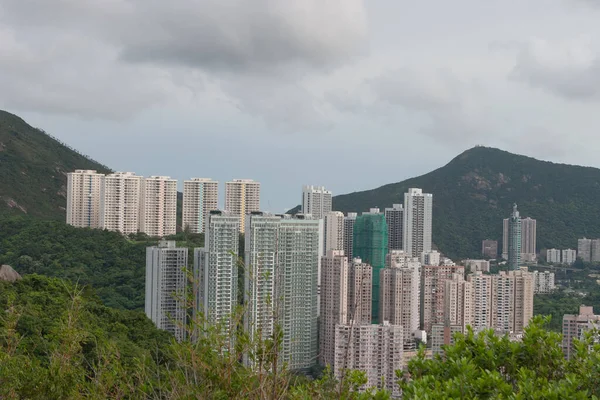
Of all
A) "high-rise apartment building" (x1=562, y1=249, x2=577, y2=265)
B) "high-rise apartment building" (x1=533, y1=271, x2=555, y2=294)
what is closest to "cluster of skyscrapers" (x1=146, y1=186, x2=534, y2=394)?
"high-rise apartment building" (x1=533, y1=271, x2=555, y2=294)

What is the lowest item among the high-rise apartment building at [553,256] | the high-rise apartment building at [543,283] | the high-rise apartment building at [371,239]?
the high-rise apartment building at [543,283]

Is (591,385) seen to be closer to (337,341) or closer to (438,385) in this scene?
(438,385)

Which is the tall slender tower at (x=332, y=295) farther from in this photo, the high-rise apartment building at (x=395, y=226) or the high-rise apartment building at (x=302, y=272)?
the high-rise apartment building at (x=395, y=226)

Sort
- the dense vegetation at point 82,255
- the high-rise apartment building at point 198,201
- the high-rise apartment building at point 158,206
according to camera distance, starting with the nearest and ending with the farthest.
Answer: the dense vegetation at point 82,255, the high-rise apartment building at point 158,206, the high-rise apartment building at point 198,201

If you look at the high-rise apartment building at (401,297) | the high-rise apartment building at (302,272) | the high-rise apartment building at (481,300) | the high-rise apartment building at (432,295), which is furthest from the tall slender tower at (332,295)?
the high-rise apartment building at (481,300)

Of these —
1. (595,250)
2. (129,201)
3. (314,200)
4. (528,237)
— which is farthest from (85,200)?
(595,250)

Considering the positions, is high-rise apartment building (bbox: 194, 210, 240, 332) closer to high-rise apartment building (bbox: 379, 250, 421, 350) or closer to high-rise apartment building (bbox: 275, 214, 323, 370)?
high-rise apartment building (bbox: 275, 214, 323, 370)

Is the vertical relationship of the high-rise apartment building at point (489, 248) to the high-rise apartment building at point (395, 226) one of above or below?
below
